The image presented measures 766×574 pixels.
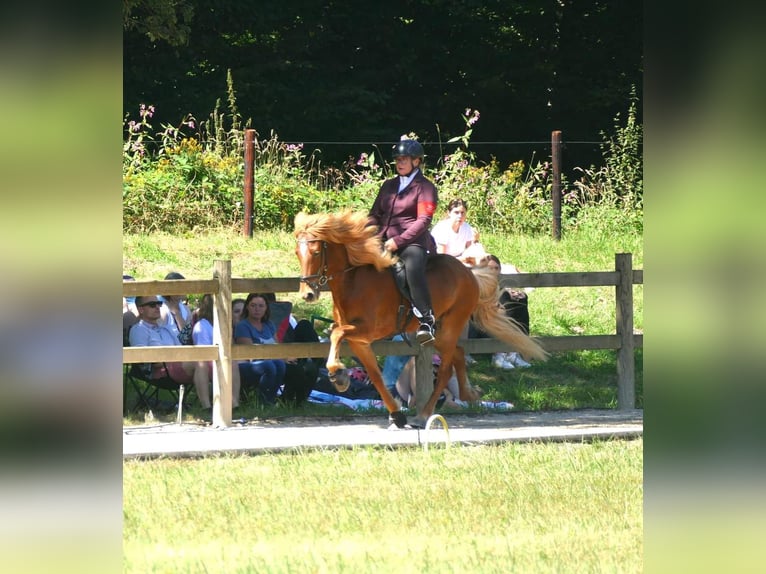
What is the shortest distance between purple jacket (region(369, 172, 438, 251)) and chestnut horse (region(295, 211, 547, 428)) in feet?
0.68

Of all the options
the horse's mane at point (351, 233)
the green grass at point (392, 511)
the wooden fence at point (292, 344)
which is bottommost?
the green grass at point (392, 511)

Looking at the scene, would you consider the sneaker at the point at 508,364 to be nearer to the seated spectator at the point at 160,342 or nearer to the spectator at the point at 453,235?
the spectator at the point at 453,235

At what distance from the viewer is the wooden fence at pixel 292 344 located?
10.3 metres

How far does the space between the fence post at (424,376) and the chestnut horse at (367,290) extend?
230mm

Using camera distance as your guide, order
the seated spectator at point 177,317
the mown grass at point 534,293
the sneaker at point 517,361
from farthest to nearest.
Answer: the sneaker at point 517,361 → the mown grass at point 534,293 → the seated spectator at point 177,317

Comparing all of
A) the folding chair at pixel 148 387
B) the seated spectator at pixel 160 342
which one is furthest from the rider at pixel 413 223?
the folding chair at pixel 148 387

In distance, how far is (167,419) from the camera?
1109 cm

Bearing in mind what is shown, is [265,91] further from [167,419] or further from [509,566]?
[509,566]

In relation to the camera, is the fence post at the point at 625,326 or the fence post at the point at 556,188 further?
the fence post at the point at 556,188

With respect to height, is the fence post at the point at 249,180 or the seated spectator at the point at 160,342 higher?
the fence post at the point at 249,180

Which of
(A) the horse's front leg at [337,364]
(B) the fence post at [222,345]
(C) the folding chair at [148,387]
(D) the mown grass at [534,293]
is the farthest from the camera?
(D) the mown grass at [534,293]

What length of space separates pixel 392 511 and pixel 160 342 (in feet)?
14.5
